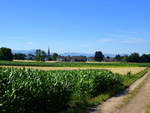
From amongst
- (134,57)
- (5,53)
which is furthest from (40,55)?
(134,57)

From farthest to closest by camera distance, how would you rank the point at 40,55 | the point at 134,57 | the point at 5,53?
1. the point at 40,55
2. the point at 134,57
3. the point at 5,53

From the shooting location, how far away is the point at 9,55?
5605 inches

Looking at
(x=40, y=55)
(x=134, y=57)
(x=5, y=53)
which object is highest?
(x=40, y=55)

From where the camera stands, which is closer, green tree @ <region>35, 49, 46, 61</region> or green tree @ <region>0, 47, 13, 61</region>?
green tree @ <region>0, 47, 13, 61</region>


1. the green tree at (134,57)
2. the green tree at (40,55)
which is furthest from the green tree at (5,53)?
the green tree at (134,57)

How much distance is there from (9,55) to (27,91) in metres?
135

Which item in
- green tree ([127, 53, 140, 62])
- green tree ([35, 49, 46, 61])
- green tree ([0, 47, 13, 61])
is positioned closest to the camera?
green tree ([0, 47, 13, 61])

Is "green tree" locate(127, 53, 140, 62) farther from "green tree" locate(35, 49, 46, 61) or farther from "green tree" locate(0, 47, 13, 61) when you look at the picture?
"green tree" locate(0, 47, 13, 61)

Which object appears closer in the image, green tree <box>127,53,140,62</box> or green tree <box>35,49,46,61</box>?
green tree <box>127,53,140,62</box>

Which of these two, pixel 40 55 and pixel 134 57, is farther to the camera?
pixel 40 55

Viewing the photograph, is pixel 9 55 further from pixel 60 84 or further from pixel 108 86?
pixel 60 84

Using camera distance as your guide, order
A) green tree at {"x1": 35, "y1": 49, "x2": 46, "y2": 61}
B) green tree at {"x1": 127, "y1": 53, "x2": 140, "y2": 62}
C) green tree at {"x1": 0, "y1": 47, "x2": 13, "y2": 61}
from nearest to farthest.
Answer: green tree at {"x1": 0, "y1": 47, "x2": 13, "y2": 61}
green tree at {"x1": 127, "y1": 53, "x2": 140, "y2": 62}
green tree at {"x1": 35, "y1": 49, "x2": 46, "y2": 61}

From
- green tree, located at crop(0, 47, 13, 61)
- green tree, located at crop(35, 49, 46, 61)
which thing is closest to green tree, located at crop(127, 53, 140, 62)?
green tree, located at crop(35, 49, 46, 61)

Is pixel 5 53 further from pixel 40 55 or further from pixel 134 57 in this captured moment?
pixel 134 57
